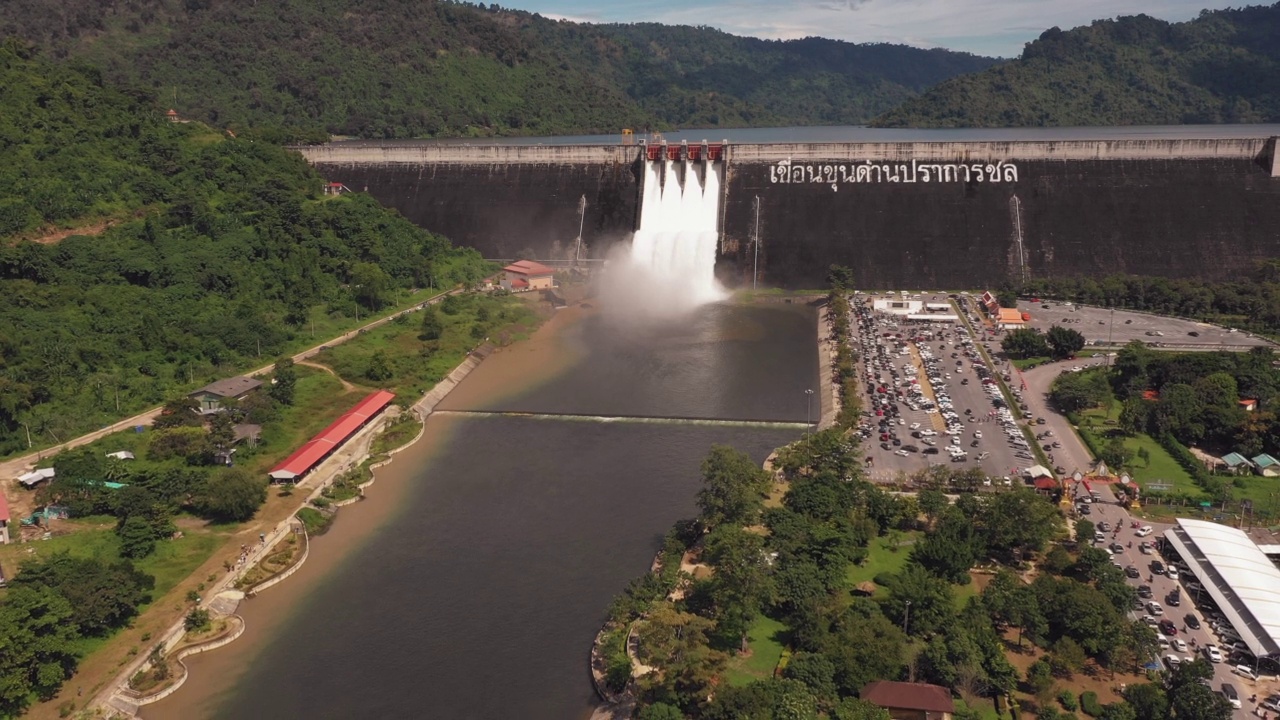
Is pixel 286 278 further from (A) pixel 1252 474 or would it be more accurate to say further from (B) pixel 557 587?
(A) pixel 1252 474

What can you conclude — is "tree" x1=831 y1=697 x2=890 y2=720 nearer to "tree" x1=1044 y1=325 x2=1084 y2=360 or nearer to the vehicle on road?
the vehicle on road

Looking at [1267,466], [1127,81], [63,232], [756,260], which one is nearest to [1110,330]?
[1267,466]

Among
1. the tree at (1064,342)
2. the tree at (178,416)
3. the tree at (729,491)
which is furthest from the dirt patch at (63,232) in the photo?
the tree at (1064,342)

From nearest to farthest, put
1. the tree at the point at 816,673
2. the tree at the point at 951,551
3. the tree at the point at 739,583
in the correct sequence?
the tree at the point at 816,673 → the tree at the point at 739,583 → the tree at the point at 951,551

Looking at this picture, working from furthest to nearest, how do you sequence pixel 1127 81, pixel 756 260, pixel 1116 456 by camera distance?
pixel 1127 81 < pixel 756 260 < pixel 1116 456

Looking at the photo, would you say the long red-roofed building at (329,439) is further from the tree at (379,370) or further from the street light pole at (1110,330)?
the street light pole at (1110,330)

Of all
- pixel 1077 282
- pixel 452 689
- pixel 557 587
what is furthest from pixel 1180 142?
pixel 452 689

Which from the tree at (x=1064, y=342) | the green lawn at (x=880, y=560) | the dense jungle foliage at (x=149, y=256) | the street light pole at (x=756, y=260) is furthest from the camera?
the street light pole at (x=756, y=260)

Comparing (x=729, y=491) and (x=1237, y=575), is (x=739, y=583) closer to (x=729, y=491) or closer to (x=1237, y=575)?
(x=729, y=491)
